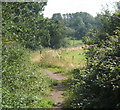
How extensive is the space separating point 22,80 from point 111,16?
568 centimetres

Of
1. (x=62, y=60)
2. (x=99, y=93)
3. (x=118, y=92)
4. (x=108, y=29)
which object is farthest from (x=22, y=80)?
(x=62, y=60)

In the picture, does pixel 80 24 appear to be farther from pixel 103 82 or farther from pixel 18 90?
pixel 103 82

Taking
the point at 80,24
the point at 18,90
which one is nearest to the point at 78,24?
the point at 80,24

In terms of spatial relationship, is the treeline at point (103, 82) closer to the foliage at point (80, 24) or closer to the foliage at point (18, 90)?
the foliage at point (18, 90)

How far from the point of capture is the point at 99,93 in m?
4.95

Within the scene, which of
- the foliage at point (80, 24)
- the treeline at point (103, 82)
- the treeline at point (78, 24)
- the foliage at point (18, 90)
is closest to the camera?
the treeline at point (103, 82)

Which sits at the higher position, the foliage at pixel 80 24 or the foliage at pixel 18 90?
the foliage at pixel 80 24

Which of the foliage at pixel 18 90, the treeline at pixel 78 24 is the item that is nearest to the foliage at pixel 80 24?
the treeline at pixel 78 24

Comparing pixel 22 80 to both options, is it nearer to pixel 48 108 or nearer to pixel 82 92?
pixel 48 108

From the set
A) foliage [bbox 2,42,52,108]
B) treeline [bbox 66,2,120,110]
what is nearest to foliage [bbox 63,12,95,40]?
foliage [bbox 2,42,52,108]

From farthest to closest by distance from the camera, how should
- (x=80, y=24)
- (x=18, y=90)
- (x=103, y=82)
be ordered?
(x=80, y=24)
(x=18, y=90)
(x=103, y=82)

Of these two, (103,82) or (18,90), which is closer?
(103,82)

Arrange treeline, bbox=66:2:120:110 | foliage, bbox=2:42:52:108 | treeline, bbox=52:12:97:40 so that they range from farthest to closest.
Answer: treeline, bbox=52:12:97:40
foliage, bbox=2:42:52:108
treeline, bbox=66:2:120:110

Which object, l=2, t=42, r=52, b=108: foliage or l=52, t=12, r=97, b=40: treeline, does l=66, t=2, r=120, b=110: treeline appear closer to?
l=2, t=42, r=52, b=108: foliage
